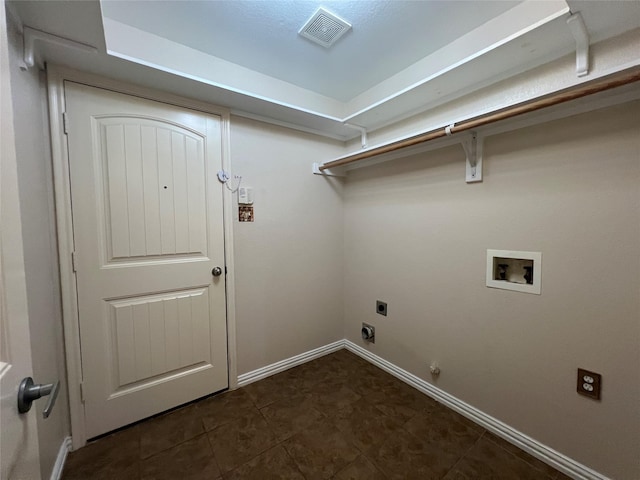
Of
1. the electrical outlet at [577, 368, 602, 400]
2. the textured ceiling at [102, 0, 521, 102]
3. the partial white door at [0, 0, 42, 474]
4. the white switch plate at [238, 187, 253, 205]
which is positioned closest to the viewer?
the partial white door at [0, 0, 42, 474]

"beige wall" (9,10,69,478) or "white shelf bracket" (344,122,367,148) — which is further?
"white shelf bracket" (344,122,367,148)

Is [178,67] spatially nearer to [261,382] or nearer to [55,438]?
[55,438]

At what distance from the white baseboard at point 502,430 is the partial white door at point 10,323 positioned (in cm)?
202

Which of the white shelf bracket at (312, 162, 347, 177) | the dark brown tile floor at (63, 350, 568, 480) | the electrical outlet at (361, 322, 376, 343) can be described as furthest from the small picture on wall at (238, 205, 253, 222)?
the electrical outlet at (361, 322, 376, 343)

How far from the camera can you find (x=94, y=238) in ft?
4.90

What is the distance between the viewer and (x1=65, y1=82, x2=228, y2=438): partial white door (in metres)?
1.48

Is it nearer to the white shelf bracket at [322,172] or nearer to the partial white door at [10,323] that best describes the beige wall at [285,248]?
the white shelf bracket at [322,172]

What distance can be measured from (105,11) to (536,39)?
2157 millimetres

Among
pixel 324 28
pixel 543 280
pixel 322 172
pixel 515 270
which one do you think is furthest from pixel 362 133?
pixel 543 280

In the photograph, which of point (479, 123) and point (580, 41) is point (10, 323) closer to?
point (479, 123)

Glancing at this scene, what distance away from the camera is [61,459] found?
53.2 inches

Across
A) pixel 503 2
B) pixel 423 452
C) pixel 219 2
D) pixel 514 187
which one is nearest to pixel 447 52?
pixel 503 2

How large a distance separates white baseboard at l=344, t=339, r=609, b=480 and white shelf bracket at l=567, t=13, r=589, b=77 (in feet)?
6.18

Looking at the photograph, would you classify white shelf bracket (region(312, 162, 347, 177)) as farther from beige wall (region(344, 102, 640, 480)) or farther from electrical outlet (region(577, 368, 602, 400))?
electrical outlet (region(577, 368, 602, 400))
